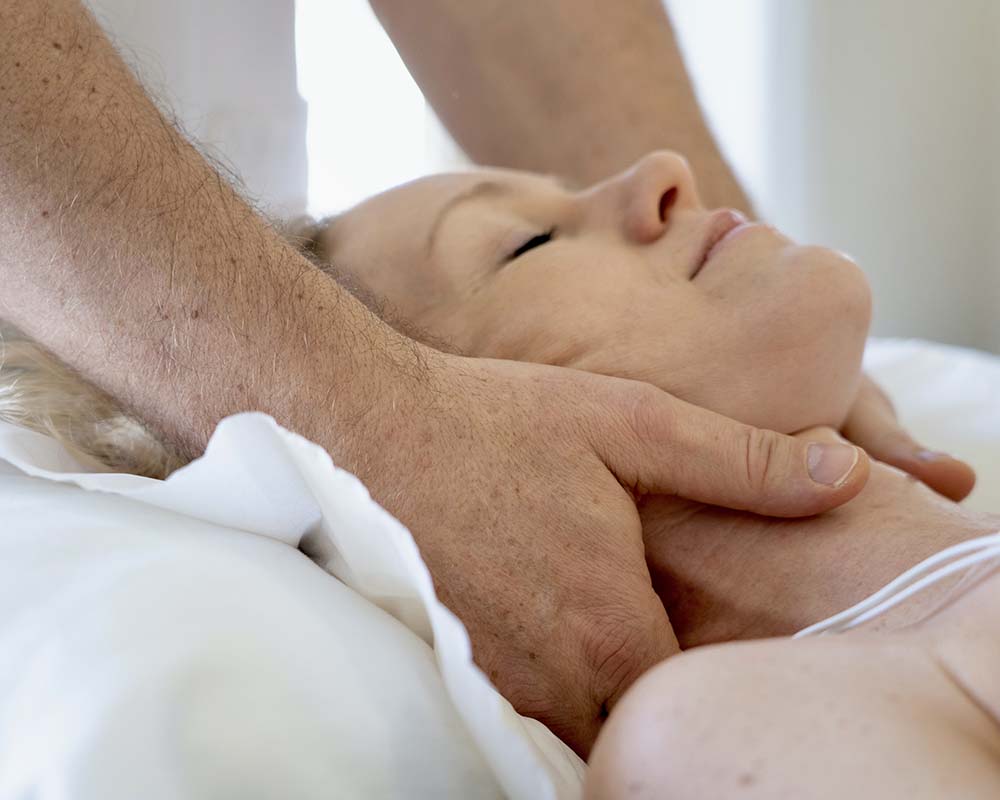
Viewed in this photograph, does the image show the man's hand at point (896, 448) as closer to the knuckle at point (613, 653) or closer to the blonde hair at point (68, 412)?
the knuckle at point (613, 653)

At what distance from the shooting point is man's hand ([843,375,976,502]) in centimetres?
106

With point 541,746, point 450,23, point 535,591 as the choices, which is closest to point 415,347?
point 535,591

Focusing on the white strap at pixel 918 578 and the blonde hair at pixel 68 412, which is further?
the blonde hair at pixel 68 412

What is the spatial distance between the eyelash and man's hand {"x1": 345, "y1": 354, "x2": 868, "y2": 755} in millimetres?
250

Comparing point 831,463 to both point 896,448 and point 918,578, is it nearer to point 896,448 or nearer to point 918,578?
point 918,578

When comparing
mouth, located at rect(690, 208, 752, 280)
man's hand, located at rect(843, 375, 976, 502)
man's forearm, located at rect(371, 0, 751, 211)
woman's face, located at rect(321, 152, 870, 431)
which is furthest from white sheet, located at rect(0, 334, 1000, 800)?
man's forearm, located at rect(371, 0, 751, 211)

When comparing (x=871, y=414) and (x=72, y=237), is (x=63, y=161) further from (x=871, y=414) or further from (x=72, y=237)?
(x=871, y=414)

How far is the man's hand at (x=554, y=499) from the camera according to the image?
726 millimetres

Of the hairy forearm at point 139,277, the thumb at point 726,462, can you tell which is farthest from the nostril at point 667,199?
the hairy forearm at point 139,277

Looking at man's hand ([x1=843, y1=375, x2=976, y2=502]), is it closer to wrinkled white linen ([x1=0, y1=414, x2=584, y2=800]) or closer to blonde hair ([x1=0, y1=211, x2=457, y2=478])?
wrinkled white linen ([x1=0, y1=414, x2=584, y2=800])

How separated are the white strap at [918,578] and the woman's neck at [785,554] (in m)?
0.06

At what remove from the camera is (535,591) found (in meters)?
0.73

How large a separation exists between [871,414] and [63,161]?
34.8 inches

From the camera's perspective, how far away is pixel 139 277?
0.72m
